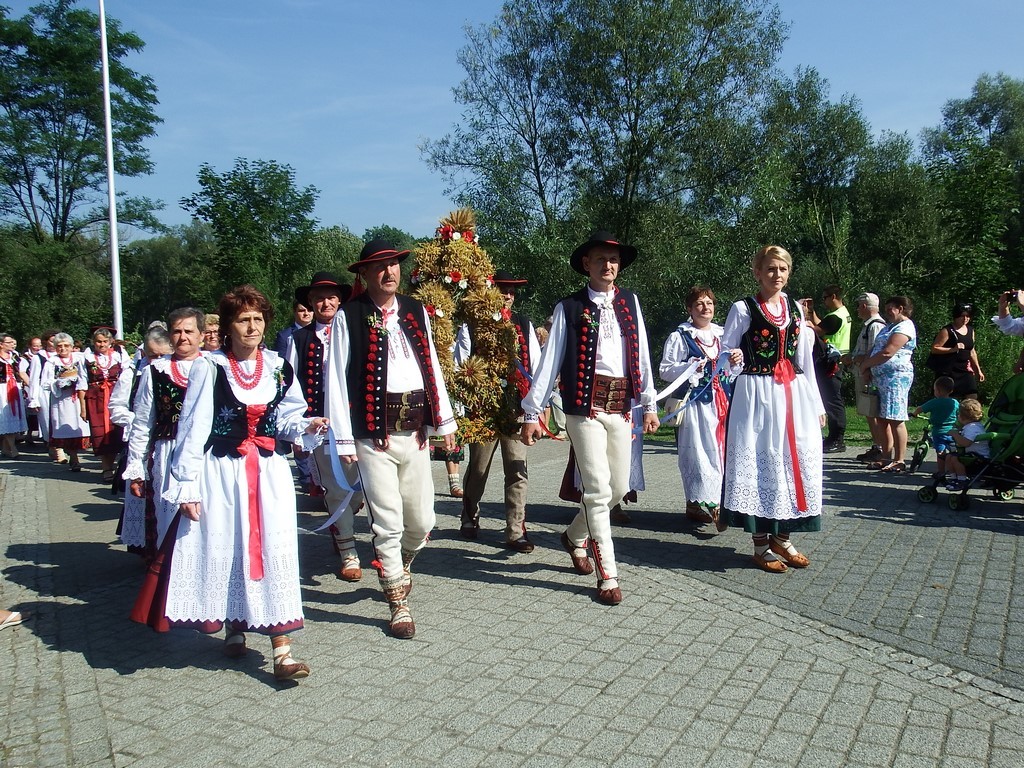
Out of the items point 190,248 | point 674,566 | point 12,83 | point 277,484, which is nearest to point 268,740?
point 277,484

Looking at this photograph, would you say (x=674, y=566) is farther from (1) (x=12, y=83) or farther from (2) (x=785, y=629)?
(1) (x=12, y=83)

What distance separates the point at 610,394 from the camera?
18.0 feet

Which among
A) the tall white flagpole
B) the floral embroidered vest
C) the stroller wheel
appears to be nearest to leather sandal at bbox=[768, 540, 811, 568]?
the floral embroidered vest

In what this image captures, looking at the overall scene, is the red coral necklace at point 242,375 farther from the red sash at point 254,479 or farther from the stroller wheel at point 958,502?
the stroller wheel at point 958,502

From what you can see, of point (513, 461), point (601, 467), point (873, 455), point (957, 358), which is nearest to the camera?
point (601, 467)

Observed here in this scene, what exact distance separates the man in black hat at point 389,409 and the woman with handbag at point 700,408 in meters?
2.63

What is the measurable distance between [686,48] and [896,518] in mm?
13472

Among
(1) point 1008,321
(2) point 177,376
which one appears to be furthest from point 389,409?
(1) point 1008,321

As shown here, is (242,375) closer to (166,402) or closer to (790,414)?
(166,402)

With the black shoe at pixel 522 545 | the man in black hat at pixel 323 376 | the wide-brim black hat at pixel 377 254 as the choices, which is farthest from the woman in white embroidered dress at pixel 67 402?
the wide-brim black hat at pixel 377 254

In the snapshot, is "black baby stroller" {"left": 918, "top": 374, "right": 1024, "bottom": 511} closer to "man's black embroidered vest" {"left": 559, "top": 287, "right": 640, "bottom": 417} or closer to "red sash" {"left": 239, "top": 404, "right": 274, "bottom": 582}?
"man's black embroidered vest" {"left": 559, "top": 287, "right": 640, "bottom": 417}

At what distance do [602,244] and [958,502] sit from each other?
4.36m

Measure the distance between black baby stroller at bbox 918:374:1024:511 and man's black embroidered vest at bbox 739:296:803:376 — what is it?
2579 millimetres

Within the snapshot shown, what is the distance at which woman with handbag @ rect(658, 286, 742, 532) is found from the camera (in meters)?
7.02
